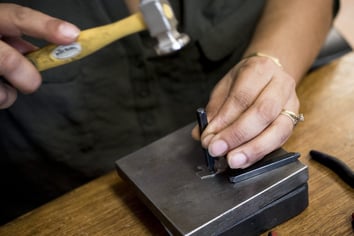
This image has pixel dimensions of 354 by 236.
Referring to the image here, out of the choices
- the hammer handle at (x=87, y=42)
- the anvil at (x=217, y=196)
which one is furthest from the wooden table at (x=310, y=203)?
the hammer handle at (x=87, y=42)

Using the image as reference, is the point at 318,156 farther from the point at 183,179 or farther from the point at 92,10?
the point at 92,10

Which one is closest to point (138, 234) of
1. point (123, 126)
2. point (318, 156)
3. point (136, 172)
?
point (136, 172)

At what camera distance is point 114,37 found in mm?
577

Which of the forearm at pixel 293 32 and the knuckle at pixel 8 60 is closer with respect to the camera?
the knuckle at pixel 8 60

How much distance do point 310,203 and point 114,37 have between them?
30cm

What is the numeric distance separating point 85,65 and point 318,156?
0.43 metres

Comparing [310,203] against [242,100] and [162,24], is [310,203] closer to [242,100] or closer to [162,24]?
[242,100]

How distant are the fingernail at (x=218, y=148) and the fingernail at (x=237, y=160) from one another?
0.05 feet

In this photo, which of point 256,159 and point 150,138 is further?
point 150,138

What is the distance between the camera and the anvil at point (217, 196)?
0.49m

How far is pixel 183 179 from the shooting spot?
1.79ft

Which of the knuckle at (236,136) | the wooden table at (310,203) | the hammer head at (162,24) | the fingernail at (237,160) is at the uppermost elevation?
the hammer head at (162,24)

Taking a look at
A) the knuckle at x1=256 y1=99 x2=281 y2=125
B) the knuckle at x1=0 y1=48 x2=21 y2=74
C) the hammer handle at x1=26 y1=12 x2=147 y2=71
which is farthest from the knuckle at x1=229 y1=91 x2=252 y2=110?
the knuckle at x1=0 y1=48 x2=21 y2=74

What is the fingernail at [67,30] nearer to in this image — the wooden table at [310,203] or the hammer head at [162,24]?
the hammer head at [162,24]
